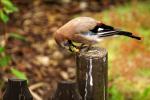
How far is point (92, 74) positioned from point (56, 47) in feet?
12.6

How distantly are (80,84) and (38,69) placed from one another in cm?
336

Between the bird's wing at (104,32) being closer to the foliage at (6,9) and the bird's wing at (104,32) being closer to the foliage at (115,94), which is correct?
the foliage at (115,94)

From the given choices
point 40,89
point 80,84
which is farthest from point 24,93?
point 40,89

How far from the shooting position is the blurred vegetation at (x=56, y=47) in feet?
17.2

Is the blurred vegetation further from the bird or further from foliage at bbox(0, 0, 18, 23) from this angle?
the bird

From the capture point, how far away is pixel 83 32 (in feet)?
10.1

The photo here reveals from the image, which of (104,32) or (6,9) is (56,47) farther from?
(104,32)

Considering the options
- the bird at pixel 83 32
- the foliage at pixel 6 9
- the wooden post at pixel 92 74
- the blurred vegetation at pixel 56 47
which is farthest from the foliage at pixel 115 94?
the wooden post at pixel 92 74

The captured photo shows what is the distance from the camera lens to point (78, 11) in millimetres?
7555

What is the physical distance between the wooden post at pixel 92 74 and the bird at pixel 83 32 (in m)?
0.14

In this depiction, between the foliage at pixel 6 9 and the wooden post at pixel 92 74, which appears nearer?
the wooden post at pixel 92 74

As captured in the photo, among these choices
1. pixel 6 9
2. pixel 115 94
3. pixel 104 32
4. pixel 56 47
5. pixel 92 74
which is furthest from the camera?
pixel 56 47

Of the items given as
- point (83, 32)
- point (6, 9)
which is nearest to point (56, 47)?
point (6, 9)

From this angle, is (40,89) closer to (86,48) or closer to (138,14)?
(138,14)
